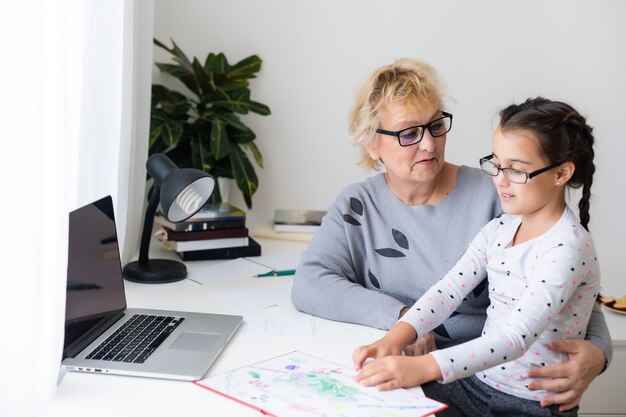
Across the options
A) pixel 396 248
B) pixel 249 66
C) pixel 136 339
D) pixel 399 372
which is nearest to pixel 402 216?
pixel 396 248

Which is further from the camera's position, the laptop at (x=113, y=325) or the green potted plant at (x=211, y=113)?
the green potted plant at (x=211, y=113)

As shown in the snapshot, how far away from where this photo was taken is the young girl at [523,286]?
1.34m

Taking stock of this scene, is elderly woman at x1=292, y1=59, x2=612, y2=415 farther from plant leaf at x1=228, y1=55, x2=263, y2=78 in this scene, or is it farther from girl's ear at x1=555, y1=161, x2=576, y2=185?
plant leaf at x1=228, y1=55, x2=263, y2=78

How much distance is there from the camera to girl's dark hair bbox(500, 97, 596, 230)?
146 cm

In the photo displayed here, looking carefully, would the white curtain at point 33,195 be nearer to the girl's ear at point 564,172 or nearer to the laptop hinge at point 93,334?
the laptop hinge at point 93,334

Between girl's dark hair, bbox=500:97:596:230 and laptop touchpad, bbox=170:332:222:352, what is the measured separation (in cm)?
77

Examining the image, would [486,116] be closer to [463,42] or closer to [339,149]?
[463,42]

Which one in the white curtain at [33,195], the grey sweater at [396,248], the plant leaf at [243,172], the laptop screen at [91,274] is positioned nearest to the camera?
the white curtain at [33,195]

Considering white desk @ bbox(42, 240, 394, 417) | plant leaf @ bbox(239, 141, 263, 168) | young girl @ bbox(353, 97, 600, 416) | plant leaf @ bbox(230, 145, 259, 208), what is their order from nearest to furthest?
white desk @ bbox(42, 240, 394, 417) < young girl @ bbox(353, 97, 600, 416) < plant leaf @ bbox(230, 145, 259, 208) < plant leaf @ bbox(239, 141, 263, 168)

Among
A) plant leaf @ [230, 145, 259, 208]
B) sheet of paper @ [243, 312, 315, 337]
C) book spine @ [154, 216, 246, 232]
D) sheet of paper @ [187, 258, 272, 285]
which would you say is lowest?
sheet of paper @ [187, 258, 272, 285]

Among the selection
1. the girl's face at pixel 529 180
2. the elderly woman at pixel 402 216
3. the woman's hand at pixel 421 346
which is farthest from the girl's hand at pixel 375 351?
the girl's face at pixel 529 180

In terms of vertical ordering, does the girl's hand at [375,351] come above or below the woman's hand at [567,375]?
above

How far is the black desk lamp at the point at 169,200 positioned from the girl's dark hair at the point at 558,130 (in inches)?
31.9

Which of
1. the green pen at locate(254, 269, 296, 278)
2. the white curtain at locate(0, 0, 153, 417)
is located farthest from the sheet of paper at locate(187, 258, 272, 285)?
the white curtain at locate(0, 0, 153, 417)
